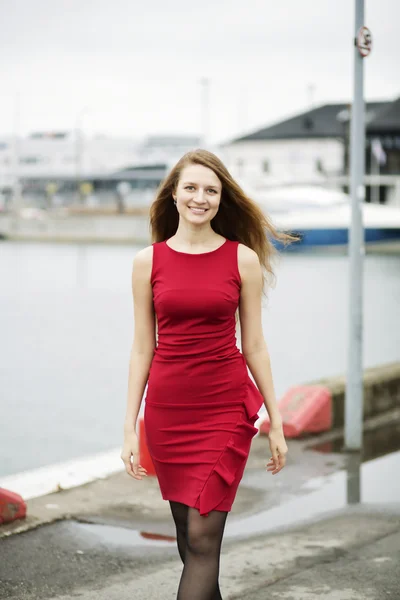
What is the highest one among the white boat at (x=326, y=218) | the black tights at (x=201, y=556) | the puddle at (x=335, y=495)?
the black tights at (x=201, y=556)

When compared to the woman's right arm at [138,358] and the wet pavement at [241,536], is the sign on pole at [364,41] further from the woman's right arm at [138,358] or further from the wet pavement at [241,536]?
the woman's right arm at [138,358]

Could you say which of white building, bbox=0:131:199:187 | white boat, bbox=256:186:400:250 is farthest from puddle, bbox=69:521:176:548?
white building, bbox=0:131:199:187

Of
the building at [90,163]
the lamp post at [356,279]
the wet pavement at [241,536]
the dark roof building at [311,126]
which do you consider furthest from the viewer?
the building at [90,163]

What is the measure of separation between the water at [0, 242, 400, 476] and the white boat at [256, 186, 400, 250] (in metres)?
23.8

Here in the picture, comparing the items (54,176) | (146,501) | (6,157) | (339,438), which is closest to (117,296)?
(339,438)

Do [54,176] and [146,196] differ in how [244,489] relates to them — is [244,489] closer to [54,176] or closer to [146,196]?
[146,196]

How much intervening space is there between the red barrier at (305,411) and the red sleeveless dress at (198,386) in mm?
4328

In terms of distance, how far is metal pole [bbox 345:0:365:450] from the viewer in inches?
293

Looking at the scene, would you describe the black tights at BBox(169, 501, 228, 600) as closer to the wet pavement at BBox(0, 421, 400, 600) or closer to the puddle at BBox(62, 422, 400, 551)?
the wet pavement at BBox(0, 421, 400, 600)

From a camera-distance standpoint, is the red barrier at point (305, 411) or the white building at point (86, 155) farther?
the white building at point (86, 155)

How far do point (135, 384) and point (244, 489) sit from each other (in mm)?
3174

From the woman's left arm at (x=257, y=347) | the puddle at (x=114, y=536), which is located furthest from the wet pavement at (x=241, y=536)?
the woman's left arm at (x=257, y=347)

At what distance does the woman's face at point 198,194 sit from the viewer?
341 centimetres

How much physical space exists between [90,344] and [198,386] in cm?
1385
